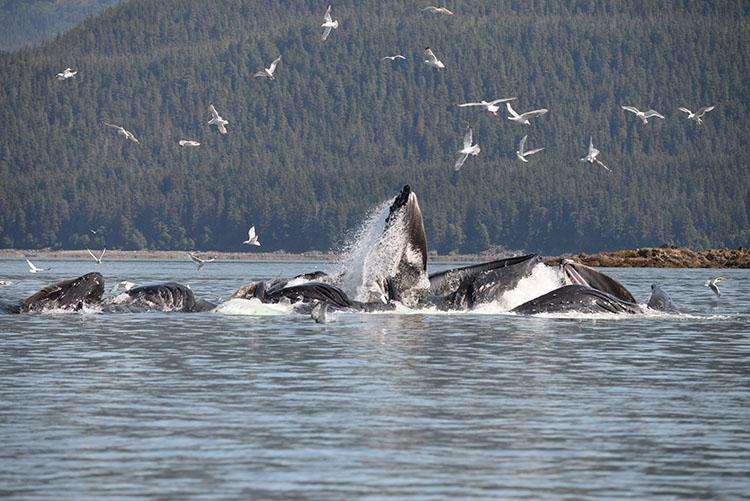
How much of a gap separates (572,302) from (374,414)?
1716 cm

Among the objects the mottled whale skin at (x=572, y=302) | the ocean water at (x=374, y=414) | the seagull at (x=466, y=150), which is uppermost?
the seagull at (x=466, y=150)

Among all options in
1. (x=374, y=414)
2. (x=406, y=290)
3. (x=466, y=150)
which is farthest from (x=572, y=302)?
(x=466, y=150)

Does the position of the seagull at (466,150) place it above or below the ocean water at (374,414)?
above

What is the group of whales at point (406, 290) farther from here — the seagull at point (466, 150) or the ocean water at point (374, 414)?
the seagull at point (466, 150)

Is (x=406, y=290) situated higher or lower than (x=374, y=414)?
higher

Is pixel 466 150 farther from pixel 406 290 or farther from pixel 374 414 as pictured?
pixel 374 414

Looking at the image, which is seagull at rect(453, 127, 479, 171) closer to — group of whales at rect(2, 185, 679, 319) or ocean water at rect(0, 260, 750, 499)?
group of whales at rect(2, 185, 679, 319)

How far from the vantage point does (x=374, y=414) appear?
60.6 ft

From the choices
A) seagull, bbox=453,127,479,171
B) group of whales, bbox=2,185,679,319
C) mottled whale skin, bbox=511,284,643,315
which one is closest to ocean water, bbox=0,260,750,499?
mottled whale skin, bbox=511,284,643,315

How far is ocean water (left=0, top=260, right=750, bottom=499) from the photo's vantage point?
14.6m

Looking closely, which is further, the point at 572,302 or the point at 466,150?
the point at 466,150

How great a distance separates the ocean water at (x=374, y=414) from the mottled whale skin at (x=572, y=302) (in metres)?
3.63

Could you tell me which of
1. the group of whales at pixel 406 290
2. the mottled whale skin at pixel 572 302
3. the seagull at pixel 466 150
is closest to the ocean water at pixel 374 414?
the mottled whale skin at pixel 572 302

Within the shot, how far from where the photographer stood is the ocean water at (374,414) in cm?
1460
